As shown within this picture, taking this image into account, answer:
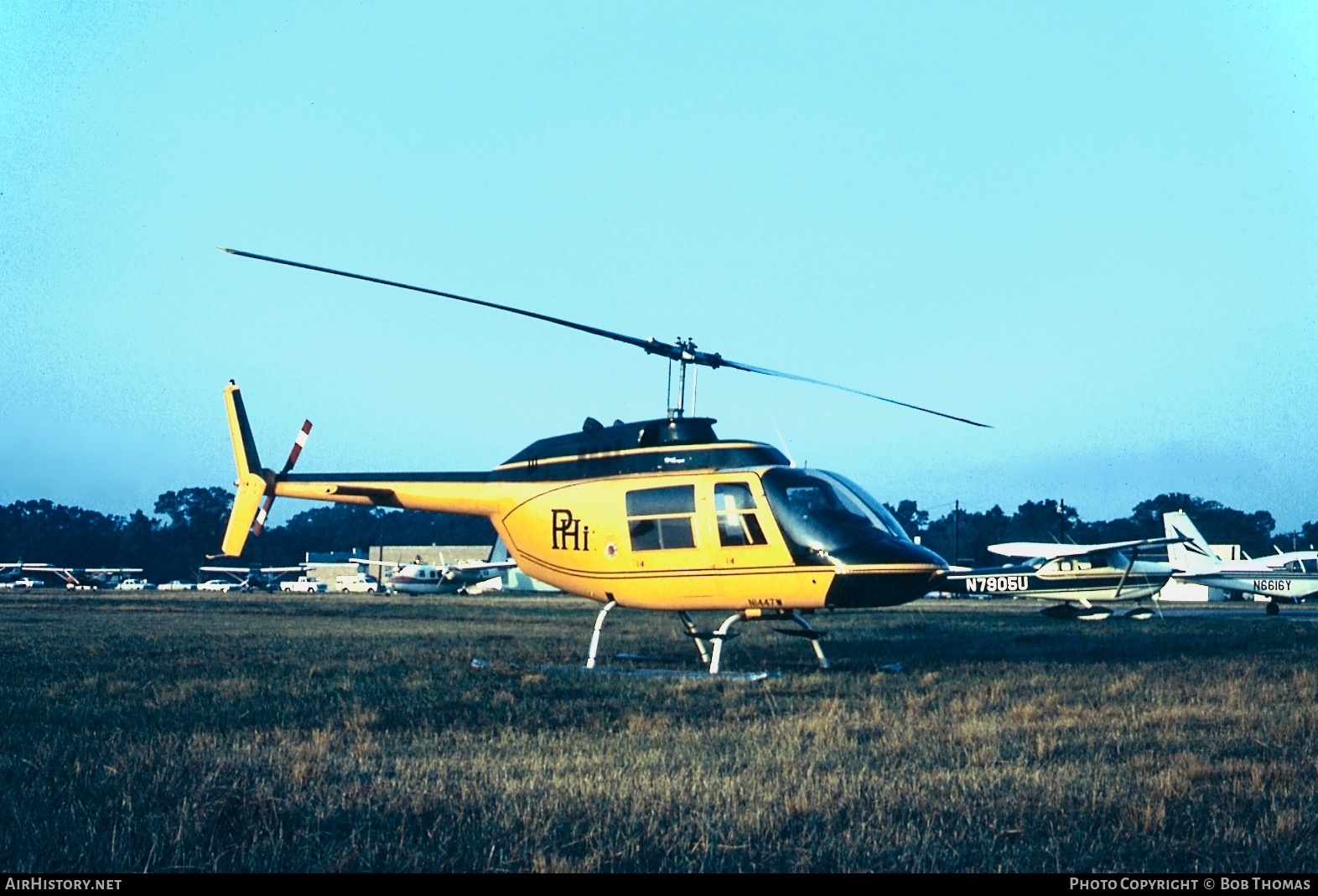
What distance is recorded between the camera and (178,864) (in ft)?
16.2

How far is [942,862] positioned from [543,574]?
11.9m

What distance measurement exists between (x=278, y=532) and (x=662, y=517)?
13999 cm

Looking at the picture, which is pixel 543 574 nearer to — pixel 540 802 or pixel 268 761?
pixel 268 761

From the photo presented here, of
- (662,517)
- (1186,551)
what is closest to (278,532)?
(1186,551)

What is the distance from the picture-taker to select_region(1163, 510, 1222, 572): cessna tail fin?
43125 millimetres

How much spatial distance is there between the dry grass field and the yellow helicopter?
119 centimetres

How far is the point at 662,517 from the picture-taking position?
15.0m

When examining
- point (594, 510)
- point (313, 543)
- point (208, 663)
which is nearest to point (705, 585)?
point (594, 510)

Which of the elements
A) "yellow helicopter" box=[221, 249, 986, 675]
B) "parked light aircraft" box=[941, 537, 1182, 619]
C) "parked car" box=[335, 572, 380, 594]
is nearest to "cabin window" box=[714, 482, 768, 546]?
"yellow helicopter" box=[221, 249, 986, 675]

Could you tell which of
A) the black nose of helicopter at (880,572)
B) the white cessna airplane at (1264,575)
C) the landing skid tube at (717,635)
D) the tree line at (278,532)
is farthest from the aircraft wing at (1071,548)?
the tree line at (278,532)

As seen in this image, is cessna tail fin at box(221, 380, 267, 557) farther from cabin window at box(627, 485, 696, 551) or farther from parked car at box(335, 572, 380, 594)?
parked car at box(335, 572, 380, 594)

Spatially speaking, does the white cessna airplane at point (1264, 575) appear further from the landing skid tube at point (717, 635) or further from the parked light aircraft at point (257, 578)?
the parked light aircraft at point (257, 578)

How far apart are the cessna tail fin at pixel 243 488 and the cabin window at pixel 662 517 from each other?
278 inches
